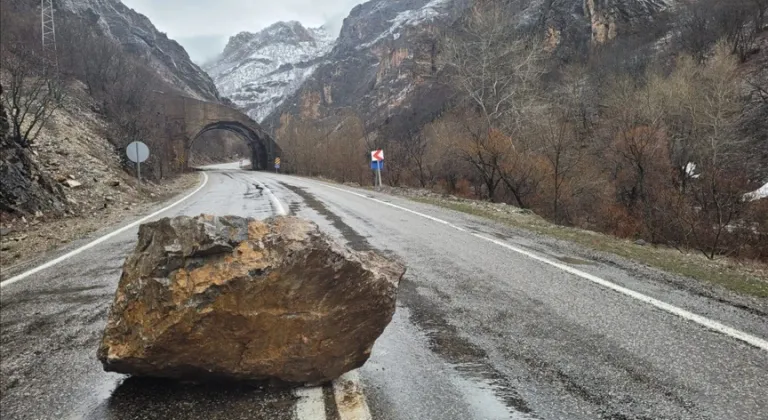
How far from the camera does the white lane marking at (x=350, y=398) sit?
2.60 m

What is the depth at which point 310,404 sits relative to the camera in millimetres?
2752

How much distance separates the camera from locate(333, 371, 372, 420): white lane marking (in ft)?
8.54

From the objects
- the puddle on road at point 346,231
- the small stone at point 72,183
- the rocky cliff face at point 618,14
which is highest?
the rocky cliff face at point 618,14

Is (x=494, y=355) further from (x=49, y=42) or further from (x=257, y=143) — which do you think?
(x=257, y=143)

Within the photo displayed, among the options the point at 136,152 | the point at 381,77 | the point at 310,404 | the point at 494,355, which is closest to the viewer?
the point at 310,404

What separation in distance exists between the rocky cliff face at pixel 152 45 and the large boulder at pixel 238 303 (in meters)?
84.9

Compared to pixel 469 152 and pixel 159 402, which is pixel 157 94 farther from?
pixel 159 402

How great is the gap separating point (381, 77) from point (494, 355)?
441ft

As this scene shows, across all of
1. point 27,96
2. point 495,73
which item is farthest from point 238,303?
point 495,73

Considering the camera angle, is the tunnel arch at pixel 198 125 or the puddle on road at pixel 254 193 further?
the tunnel arch at pixel 198 125

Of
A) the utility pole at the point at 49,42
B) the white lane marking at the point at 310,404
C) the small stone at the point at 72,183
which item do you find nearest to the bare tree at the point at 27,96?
the small stone at the point at 72,183

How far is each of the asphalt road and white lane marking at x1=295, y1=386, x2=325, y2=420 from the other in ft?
0.11

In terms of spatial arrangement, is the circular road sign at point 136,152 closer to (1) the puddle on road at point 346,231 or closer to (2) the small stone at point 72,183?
(2) the small stone at point 72,183

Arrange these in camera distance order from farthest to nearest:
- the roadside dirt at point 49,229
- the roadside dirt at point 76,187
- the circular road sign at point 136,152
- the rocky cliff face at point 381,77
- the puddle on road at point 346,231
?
the rocky cliff face at point 381,77 → the circular road sign at point 136,152 → the roadside dirt at point 76,187 → the roadside dirt at point 49,229 → the puddle on road at point 346,231
